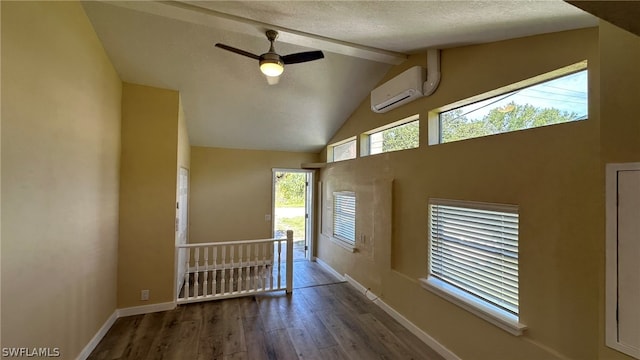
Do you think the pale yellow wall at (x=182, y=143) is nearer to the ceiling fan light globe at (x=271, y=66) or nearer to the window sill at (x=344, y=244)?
the ceiling fan light globe at (x=271, y=66)

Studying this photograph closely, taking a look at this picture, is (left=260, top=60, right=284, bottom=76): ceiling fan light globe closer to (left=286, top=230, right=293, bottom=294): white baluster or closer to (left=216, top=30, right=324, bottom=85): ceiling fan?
(left=216, top=30, right=324, bottom=85): ceiling fan

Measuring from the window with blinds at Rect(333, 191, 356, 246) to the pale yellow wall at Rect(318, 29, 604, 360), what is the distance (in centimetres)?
113

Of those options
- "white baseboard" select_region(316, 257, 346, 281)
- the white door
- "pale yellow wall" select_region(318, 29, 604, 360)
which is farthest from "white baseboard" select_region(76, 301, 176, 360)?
"pale yellow wall" select_region(318, 29, 604, 360)

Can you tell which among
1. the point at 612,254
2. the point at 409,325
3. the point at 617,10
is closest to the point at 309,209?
the point at 409,325

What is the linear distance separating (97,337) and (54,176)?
1829 mm

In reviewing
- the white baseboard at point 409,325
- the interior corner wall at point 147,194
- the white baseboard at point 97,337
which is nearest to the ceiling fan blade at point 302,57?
the interior corner wall at point 147,194

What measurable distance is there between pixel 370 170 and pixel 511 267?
2147 mm

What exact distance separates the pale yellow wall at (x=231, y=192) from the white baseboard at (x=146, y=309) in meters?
1.80

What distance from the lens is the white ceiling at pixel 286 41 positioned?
6.11 ft

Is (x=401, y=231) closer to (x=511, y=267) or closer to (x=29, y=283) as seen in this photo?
(x=511, y=267)

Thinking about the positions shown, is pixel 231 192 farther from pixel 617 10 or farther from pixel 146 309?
pixel 617 10

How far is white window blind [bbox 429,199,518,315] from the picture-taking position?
6.91 feet

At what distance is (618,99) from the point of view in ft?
4.26

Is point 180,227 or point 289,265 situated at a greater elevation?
point 180,227
